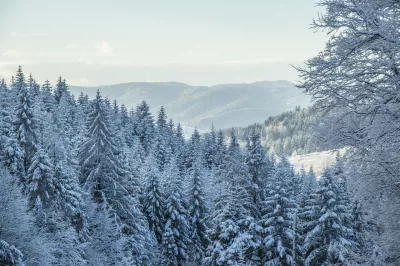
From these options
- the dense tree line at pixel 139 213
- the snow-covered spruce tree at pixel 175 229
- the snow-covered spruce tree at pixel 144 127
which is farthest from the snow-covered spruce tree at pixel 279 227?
the snow-covered spruce tree at pixel 144 127

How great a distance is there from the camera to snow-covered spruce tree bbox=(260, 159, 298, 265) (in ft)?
83.4

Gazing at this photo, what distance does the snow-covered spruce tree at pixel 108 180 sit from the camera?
89.6ft

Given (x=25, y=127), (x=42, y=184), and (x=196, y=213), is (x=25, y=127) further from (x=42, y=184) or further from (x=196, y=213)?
(x=196, y=213)

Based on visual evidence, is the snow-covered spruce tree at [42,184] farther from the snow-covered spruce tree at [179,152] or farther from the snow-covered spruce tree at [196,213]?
the snow-covered spruce tree at [179,152]

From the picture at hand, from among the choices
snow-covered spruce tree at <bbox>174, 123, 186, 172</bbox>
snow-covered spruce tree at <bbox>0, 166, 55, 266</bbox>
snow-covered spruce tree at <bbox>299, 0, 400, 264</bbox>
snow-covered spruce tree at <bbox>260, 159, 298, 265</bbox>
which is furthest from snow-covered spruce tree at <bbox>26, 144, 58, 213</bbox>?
snow-covered spruce tree at <bbox>174, 123, 186, 172</bbox>

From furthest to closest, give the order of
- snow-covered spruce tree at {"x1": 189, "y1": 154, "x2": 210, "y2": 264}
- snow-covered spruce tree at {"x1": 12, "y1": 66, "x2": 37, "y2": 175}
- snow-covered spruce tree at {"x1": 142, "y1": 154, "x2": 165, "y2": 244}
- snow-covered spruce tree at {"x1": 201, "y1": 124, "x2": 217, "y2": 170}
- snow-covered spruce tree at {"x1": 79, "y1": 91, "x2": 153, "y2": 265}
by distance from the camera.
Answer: snow-covered spruce tree at {"x1": 201, "y1": 124, "x2": 217, "y2": 170}, snow-covered spruce tree at {"x1": 189, "y1": 154, "x2": 210, "y2": 264}, snow-covered spruce tree at {"x1": 142, "y1": 154, "x2": 165, "y2": 244}, snow-covered spruce tree at {"x1": 12, "y1": 66, "x2": 37, "y2": 175}, snow-covered spruce tree at {"x1": 79, "y1": 91, "x2": 153, "y2": 265}

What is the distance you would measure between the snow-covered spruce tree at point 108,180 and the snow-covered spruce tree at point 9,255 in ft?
28.7

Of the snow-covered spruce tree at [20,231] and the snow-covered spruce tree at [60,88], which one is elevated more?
the snow-covered spruce tree at [60,88]

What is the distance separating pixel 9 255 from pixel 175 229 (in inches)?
702

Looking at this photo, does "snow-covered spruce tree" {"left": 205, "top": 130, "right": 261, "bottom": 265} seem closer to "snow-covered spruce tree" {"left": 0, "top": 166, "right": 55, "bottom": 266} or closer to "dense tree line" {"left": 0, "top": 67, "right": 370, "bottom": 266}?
"dense tree line" {"left": 0, "top": 67, "right": 370, "bottom": 266}

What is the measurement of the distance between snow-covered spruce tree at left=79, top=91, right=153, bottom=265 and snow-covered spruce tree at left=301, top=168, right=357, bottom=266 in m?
13.6

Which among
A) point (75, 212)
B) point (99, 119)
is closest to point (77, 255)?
point (75, 212)

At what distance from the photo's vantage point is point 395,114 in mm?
7348

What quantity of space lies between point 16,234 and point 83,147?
9.27 metres
